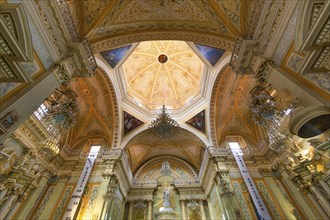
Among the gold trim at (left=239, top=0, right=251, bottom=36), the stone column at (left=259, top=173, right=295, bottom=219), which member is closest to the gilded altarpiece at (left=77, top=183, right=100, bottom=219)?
the stone column at (left=259, top=173, right=295, bottom=219)

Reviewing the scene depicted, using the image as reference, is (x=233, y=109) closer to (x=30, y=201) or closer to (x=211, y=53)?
(x=211, y=53)

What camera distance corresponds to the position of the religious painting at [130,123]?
12625 mm

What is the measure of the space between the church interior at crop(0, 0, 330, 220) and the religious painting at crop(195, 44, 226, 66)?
0.26 ft

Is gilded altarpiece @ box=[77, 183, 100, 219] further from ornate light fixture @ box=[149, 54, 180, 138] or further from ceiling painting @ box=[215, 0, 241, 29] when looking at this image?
ceiling painting @ box=[215, 0, 241, 29]

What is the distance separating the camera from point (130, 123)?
12.8 metres

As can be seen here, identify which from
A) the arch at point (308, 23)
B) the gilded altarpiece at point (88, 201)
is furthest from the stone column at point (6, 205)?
the arch at point (308, 23)

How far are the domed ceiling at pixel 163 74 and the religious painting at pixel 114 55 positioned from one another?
3081 mm

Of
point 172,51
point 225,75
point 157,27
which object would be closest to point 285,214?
point 225,75

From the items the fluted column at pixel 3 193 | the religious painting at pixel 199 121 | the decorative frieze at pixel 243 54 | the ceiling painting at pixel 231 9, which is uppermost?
the religious painting at pixel 199 121

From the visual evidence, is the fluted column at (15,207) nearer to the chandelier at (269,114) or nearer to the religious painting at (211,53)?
the chandelier at (269,114)

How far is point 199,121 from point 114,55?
296 inches

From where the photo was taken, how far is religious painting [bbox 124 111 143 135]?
12.6m

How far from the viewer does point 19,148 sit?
7758mm

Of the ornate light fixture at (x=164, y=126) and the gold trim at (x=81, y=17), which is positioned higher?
the ornate light fixture at (x=164, y=126)
